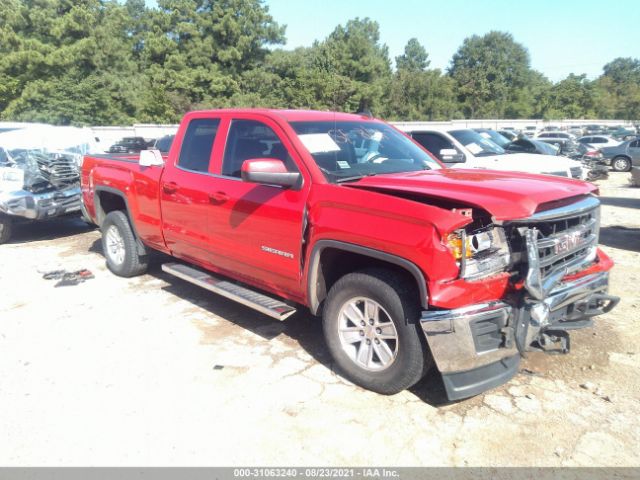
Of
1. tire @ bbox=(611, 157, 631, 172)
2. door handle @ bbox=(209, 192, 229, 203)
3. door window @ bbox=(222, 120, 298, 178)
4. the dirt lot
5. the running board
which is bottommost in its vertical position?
tire @ bbox=(611, 157, 631, 172)

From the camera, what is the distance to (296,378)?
3.91m

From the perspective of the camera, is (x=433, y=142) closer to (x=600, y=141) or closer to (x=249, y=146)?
(x=249, y=146)

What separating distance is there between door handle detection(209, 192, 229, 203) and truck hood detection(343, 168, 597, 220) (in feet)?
4.37

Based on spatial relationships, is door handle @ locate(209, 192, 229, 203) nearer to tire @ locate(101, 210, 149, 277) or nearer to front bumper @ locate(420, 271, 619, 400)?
tire @ locate(101, 210, 149, 277)

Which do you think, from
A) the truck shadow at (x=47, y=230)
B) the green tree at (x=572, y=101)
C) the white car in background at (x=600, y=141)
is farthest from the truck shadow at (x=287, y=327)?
the green tree at (x=572, y=101)

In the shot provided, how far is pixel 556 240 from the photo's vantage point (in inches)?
134

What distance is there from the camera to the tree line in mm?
34438

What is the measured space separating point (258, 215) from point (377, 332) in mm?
1391

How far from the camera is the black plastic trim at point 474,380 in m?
3.17

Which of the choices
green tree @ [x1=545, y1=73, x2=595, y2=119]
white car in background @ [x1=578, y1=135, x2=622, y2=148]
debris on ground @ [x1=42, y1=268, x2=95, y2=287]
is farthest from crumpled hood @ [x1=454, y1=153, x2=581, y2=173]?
green tree @ [x1=545, y1=73, x2=595, y2=119]

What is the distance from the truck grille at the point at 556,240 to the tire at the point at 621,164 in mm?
20927

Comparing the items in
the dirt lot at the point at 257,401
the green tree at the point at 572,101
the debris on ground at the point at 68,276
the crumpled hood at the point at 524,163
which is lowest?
the dirt lot at the point at 257,401

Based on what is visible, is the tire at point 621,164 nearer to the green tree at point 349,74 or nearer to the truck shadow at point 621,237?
the truck shadow at point 621,237

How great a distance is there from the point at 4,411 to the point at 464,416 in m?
3.11
